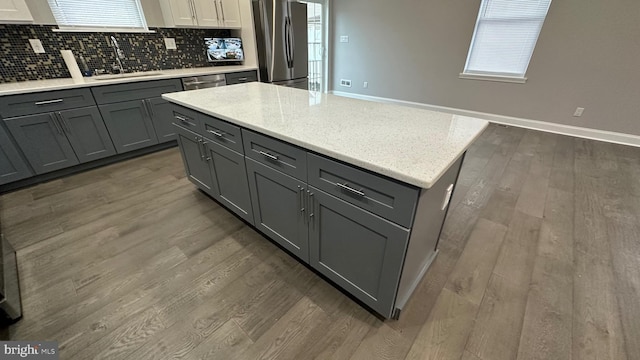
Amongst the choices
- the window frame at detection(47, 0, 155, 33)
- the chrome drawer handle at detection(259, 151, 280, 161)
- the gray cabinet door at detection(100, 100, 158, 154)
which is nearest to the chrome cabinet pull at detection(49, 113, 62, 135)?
the gray cabinet door at detection(100, 100, 158, 154)

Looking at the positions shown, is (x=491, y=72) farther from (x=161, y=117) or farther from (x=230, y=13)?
(x=161, y=117)

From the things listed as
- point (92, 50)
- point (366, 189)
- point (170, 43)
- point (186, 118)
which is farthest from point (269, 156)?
point (170, 43)

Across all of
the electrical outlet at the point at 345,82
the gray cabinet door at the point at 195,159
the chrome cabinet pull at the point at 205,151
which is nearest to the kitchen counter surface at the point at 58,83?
the gray cabinet door at the point at 195,159

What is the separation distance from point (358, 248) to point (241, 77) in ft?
11.0

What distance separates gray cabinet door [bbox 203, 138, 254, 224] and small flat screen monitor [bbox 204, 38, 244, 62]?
2.51m

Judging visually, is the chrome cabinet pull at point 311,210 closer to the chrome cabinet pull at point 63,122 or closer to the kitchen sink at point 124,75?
the chrome cabinet pull at point 63,122

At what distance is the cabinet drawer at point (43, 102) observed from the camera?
2.10 m

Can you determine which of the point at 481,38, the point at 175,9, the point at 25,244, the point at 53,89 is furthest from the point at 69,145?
the point at 481,38

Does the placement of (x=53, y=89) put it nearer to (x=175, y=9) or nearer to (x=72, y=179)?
(x=72, y=179)

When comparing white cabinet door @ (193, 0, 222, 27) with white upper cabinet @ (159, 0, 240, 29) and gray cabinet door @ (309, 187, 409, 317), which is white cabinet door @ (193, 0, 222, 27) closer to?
white upper cabinet @ (159, 0, 240, 29)

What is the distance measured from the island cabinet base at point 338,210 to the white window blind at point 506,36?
3.80m

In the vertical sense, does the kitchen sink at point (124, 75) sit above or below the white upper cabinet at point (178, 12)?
below

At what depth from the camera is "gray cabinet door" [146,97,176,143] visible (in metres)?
2.91

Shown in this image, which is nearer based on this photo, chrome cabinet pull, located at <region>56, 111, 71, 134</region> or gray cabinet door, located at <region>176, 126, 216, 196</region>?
gray cabinet door, located at <region>176, 126, 216, 196</region>
